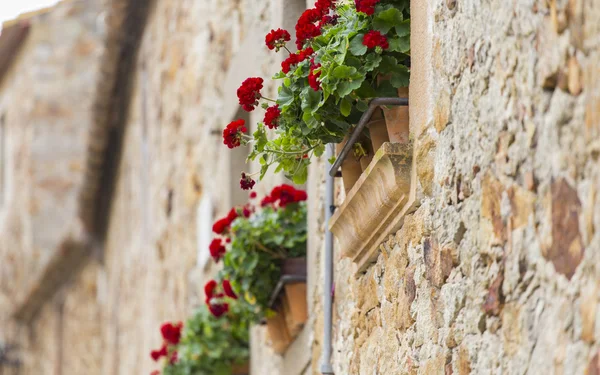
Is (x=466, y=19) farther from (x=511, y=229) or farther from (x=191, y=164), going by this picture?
(x=191, y=164)

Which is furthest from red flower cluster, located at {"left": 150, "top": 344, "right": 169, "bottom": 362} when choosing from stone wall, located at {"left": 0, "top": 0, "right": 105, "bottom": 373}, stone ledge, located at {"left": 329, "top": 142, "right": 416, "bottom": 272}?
stone wall, located at {"left": 0, "top": 0, "right": 105, "bottom": 373}

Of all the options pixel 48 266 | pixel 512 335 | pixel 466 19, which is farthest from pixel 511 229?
pixel 48 266

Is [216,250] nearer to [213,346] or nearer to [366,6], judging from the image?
[213,346]

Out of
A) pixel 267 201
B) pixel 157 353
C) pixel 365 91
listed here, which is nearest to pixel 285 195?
pixel 267 201

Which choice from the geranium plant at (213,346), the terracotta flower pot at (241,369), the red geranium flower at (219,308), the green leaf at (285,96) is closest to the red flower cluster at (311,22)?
the green leaf at (285,96)

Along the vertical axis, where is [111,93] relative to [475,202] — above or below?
above

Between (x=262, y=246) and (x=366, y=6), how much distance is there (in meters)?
1.97

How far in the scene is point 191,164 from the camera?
24.7ft

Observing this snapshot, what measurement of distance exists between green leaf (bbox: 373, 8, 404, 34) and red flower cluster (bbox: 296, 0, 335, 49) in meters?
0.21

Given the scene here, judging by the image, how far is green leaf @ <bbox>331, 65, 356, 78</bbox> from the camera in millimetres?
2947

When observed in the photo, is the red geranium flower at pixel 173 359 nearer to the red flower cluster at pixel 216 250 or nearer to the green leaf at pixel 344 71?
the red flower cluster at pixel 216 250

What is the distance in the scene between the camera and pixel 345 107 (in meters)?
3.03

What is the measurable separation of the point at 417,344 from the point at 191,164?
4936 millimetres

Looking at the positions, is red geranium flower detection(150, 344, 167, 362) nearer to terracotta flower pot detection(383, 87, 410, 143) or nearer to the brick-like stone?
terracotta flower pot detection(383, 87, 410, 143)
